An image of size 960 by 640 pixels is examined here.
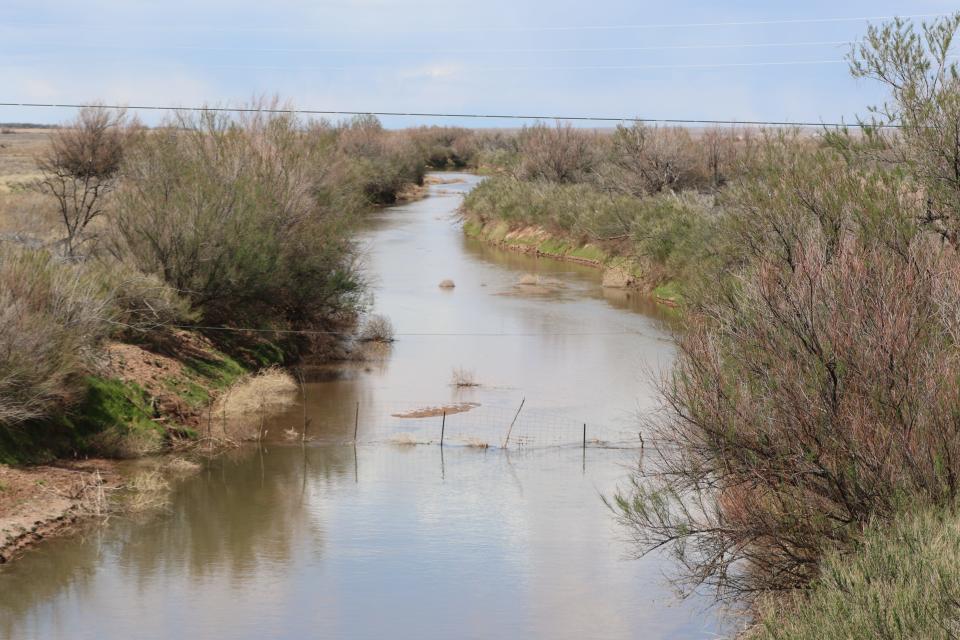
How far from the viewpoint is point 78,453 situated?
69.4 ft

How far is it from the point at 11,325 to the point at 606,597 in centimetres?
1111

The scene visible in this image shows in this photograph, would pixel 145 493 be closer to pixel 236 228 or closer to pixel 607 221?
pixel 236 228

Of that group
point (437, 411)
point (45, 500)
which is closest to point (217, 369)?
point (437, 411)

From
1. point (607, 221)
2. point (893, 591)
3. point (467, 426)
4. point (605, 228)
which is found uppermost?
point (607, 221)

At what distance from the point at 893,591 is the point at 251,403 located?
19150mm

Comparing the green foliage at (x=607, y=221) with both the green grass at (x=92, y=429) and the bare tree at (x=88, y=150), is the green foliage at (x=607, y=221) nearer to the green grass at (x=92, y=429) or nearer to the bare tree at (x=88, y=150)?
the green grass at (x=92, y=429)

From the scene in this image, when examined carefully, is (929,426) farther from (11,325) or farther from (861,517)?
(11,325)

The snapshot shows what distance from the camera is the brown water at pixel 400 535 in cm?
1495

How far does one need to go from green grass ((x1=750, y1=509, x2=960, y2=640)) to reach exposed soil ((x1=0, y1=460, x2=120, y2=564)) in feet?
37.7

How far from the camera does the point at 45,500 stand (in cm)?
1845

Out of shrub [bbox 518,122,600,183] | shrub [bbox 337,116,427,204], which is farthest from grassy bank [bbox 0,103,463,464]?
shrub [bbox 337,116,427,204]

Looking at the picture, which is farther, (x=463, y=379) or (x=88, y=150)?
(x=88, y=150)

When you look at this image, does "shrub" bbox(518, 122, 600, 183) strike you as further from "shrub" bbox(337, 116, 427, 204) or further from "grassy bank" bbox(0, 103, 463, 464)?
"grassy bank" bbox(0, 103, 463, 464)

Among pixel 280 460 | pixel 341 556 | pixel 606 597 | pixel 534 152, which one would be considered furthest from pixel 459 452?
pixel 534 152
